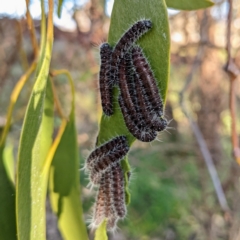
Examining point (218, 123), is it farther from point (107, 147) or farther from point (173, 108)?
point (107, 147)

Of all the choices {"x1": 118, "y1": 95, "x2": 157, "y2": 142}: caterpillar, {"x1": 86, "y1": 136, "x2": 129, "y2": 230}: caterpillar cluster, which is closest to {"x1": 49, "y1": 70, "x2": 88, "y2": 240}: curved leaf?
{"x1": 86, "y1": 136, "x2": 129, "y2": 230}: caterpillar cluster

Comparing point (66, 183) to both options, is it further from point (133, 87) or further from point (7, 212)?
point (133, 87)

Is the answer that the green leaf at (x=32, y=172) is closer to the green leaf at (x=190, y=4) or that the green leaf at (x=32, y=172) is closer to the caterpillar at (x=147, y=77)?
the caterpillar at (x=147, y=77)

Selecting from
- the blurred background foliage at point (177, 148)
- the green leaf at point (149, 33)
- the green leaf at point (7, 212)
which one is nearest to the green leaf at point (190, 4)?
the green leaf at point (149, 33)

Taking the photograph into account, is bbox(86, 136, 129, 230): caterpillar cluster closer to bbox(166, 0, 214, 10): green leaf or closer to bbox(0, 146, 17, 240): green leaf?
bbox(0, 146, 17, 240): green leaf

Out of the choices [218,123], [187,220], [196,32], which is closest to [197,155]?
[218,123]

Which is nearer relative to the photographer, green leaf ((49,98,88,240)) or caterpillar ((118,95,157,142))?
caterpillar ((118,95,157,142))
